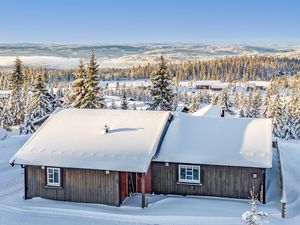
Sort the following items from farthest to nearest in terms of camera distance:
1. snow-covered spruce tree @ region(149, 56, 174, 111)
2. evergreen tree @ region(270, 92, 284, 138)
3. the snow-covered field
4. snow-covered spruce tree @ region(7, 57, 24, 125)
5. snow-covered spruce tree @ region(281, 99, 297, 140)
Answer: snow-covered spruce tree @ region(7, 57, 24, 125), evergreen tree @ region(270, 92, 284, 138), snow-covered spruce tree @ region(281, 99, 297, 140), snow-covered spruce tree @ region(149, 56, 174, 111), the snow-covered field

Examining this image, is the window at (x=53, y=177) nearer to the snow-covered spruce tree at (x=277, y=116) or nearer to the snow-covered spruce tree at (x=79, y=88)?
the snow-covered spruce tree at (x=79, y=88)

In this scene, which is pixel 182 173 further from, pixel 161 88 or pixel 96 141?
pixel 161 88

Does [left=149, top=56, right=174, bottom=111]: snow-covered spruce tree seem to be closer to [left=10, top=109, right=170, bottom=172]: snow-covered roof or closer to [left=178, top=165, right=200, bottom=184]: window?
[left=10, top=109, right=170, bottom=172]: snow-covered roof

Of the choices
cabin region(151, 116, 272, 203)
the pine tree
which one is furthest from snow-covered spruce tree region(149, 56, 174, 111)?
cabin region(151, 116, 272, 203)


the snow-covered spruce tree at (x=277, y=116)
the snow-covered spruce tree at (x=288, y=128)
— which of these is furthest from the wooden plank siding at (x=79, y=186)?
the snow-covered spruce tree at (x=277, y=116)

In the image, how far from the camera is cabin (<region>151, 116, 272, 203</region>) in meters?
20.5

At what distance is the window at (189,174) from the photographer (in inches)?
836

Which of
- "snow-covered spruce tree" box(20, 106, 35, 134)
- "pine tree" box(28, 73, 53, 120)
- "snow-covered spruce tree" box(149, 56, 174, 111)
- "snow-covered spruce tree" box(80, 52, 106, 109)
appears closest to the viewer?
"snow-covered spruce tree" box(80, 52, 106, 109)

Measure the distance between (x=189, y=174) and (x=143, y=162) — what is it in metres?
2.71

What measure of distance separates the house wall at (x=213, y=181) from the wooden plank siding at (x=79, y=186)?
7.82 ft

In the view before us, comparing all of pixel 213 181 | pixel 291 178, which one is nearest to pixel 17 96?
pixel 291 178

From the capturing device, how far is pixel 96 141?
2209 centimetres

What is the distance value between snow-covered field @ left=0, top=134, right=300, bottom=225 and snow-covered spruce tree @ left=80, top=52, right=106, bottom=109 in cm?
2036

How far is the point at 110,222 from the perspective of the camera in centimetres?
1845
